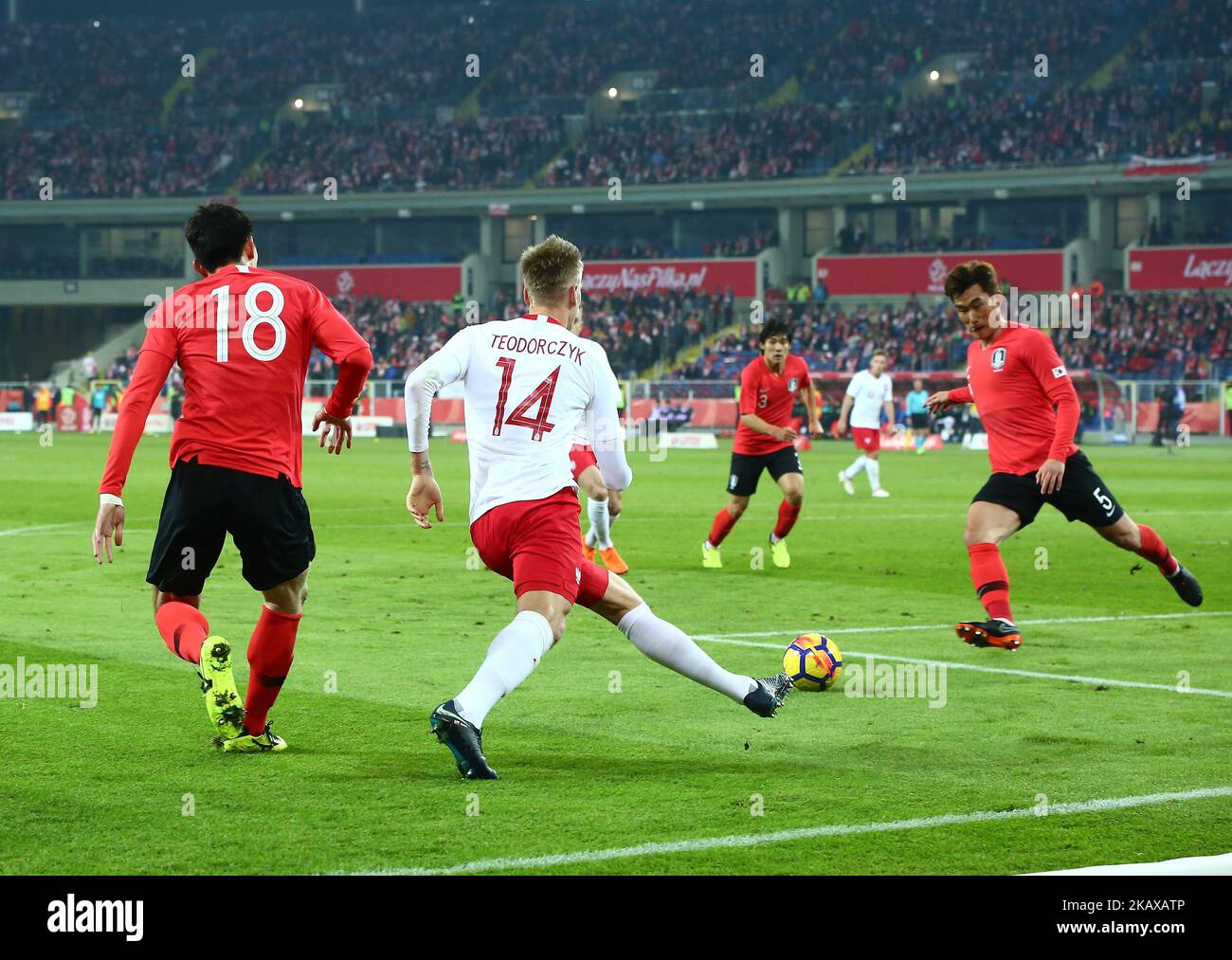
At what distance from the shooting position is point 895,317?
55.5 metres

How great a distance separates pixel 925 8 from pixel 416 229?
2165 centimetres

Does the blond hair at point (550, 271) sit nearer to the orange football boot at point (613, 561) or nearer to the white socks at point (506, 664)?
the white socks at point (506, 664)

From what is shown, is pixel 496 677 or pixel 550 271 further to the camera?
pixel 550 271

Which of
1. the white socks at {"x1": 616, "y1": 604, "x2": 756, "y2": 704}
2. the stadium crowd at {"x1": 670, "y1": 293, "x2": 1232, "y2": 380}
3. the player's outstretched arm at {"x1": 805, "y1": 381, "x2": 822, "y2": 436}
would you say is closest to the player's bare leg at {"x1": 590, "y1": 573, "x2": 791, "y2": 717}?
the white socks at {"x1": 616, "y1": 604, "x2": 756, "y2": 704}

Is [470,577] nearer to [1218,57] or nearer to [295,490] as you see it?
[295,490]

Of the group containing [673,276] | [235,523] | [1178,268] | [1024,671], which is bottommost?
[1024,671]

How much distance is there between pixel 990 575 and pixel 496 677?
468cm

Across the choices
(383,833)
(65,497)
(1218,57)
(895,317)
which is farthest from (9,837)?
(1218,57)

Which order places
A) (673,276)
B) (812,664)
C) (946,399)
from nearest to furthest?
1. (812,664)
2. (946,399)
3. (673,276)

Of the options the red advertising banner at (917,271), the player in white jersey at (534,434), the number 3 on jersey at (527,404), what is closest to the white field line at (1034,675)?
the player in white jersey at (534,434)

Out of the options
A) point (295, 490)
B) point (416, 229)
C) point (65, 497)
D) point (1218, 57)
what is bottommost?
point (65, 497)

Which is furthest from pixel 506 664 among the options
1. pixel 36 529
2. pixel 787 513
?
pixel 36 529

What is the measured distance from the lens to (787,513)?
583 inches

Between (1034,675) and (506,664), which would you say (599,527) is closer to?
(1034,675)
